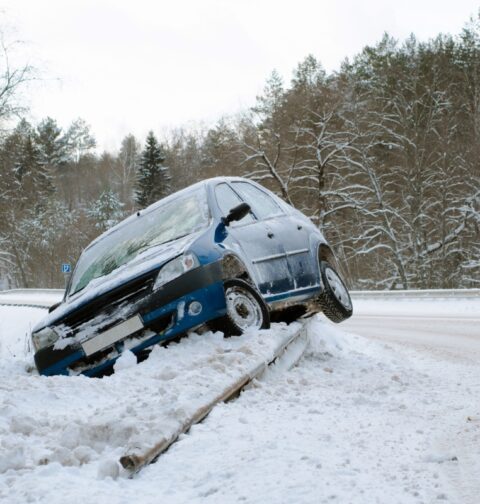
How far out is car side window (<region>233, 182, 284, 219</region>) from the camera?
6.21 m

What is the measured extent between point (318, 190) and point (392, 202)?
11.5 feet

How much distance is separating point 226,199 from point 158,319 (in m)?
2.01

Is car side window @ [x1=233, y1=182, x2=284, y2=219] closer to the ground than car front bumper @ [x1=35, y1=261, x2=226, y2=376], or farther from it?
farther from it

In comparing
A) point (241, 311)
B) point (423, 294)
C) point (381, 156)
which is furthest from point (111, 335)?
point (381, 156)

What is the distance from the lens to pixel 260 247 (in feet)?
18.2

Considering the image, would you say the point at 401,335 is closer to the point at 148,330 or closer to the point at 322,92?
the point at 148,330

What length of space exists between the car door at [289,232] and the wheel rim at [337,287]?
16.2 inches

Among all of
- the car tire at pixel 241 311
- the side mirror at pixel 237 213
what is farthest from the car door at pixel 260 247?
the car tire at pixel 241 311

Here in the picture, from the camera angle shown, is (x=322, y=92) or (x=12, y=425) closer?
(x=12, y=425)

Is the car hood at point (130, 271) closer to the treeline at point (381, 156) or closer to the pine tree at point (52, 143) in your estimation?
the treeline at point (381, 156)

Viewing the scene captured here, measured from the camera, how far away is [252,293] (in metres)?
4.74

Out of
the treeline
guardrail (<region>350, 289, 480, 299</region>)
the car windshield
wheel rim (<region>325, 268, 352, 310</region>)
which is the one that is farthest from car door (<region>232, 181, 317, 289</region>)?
the treeline

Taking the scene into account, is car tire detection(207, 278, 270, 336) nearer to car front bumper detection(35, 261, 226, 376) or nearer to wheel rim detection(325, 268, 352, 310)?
car front bumper detection(35, 261, 226, 376)

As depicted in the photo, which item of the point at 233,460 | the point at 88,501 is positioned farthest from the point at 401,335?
the point at 88,501
